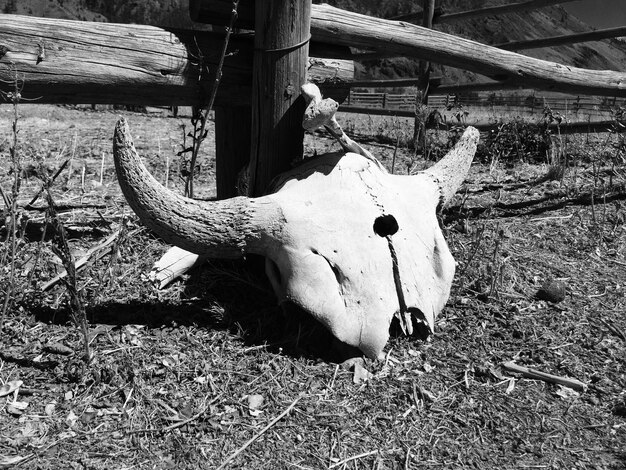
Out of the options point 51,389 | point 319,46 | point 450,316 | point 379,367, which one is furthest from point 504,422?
point 319,46

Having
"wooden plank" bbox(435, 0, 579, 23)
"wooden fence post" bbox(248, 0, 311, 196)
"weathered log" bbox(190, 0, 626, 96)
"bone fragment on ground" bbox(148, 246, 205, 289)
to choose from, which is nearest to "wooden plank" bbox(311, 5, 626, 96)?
"weathered log" bbox(190, 0, 626, 96)

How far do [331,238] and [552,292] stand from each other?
1.22 metres

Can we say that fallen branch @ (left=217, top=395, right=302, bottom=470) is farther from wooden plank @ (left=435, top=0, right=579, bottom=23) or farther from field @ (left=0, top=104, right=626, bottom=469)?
wooden plank @ (left=435, top=0, right=579, bottom=23)

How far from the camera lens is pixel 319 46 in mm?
3232

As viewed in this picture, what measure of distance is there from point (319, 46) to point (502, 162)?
8.77 feet

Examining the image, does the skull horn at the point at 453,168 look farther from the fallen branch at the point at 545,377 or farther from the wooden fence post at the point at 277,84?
the fallen branch at the point at 545,377

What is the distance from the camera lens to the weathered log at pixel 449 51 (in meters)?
3.25

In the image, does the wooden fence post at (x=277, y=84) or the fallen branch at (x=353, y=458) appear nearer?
the fallen branch at (x=353, y=458)

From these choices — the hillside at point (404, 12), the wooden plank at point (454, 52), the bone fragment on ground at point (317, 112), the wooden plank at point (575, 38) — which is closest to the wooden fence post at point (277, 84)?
the bone fragment on ground at point (317, 112)

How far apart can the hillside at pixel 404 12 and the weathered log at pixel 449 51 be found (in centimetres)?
327

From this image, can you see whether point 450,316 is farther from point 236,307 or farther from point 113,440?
point 113,440

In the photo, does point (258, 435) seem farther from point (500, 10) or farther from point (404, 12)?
→ point (404, 12)

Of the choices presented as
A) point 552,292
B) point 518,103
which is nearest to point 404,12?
point 518,103

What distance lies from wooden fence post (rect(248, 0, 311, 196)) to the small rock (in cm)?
132
